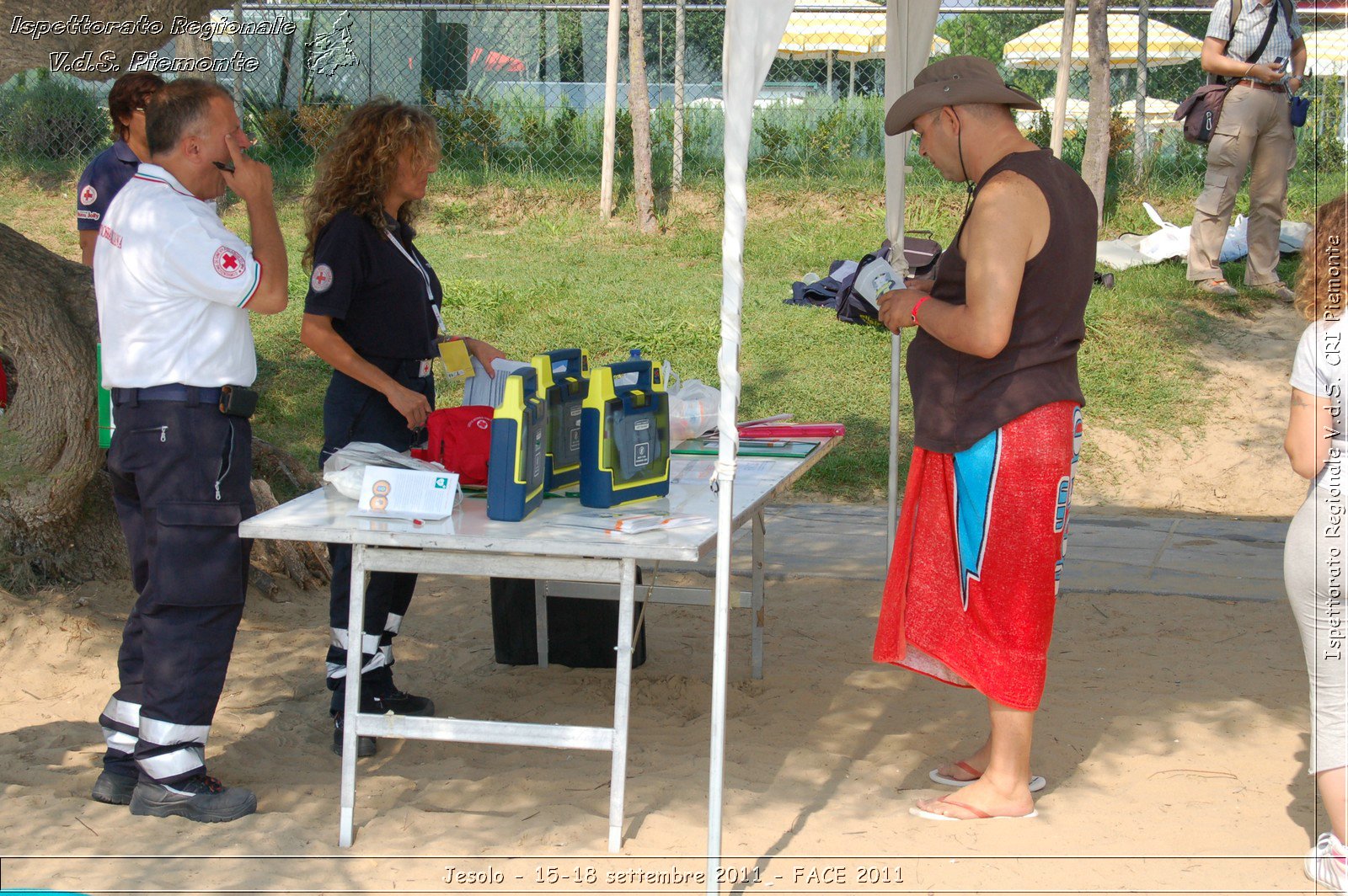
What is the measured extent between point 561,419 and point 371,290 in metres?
0.74

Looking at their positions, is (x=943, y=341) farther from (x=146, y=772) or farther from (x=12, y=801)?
(x=12, y=801)

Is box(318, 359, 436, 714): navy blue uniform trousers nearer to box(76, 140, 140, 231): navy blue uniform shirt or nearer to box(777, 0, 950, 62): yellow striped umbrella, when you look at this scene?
box(76, 140, 140, 231): navy blue uniform shirt

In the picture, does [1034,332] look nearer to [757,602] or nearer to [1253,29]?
[757,602]

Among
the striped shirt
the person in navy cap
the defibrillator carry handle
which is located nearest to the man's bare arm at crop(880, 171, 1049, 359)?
the defibrillator carry handle

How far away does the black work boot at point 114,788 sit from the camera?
328 centimetres

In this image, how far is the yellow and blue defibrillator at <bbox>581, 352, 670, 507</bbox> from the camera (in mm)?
3203

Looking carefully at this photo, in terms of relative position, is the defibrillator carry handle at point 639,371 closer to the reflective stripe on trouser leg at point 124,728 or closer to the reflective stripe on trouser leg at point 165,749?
the reflective stripe on trouser leg at point 165,749

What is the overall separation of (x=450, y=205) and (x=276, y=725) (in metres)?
7.99

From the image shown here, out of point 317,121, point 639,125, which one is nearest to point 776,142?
point 639,125

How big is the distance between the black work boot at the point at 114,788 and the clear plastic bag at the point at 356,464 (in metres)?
0.97

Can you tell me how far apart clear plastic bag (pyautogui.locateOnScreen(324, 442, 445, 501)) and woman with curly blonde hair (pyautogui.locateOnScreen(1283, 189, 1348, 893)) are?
2142 mm

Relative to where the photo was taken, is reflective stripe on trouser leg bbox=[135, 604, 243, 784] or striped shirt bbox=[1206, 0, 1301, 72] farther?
striped shirt bbox=[1206, 0, 1301, 72]

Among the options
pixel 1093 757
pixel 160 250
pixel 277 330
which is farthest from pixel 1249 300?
pixel 160 250

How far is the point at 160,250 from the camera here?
3.00 m
